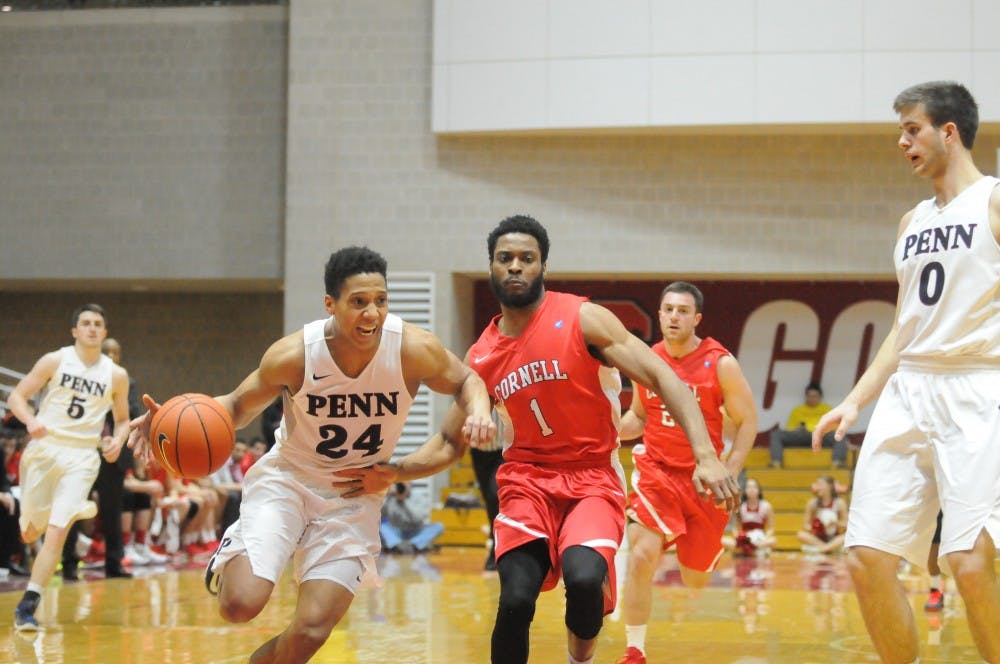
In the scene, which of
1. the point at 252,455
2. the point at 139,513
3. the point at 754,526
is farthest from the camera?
the point at 252,455

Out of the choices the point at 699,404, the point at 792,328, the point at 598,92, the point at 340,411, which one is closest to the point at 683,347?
the point at 699,404

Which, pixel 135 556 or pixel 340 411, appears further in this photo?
pixel 135 556

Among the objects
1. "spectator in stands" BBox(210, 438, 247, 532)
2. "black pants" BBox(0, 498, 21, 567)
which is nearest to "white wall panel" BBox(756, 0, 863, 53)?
"spectator in stands" BBox(210, 438, 247, 532)

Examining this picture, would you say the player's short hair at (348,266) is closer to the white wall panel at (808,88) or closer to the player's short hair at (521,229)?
the player's short hair at (521,229)

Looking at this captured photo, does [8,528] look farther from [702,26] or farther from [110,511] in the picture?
[702,26]

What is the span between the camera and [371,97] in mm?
16703

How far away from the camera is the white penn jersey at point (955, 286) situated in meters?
4.04

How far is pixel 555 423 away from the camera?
4875 millimetres

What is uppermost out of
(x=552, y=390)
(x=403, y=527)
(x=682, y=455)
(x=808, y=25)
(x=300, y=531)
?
(x=808, y=25)

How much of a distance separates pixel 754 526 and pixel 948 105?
34.5ft

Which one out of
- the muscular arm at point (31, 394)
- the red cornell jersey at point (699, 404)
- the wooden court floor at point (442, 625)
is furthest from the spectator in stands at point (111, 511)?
the red cornell jersey at point (699, 404)

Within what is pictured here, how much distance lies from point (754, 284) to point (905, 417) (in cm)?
1450

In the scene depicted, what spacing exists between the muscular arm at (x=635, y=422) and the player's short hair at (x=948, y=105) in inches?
108

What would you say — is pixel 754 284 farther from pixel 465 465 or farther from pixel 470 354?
pixel 470 354
